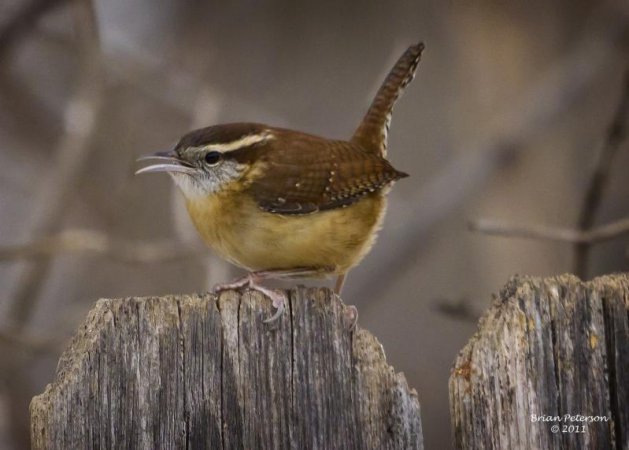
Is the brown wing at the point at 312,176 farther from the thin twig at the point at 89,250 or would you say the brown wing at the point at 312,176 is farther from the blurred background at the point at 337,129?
the blurred background at the point at 337,129

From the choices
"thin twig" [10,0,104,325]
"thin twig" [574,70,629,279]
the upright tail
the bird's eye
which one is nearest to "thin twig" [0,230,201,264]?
"thin twig" [10,0,104,325]

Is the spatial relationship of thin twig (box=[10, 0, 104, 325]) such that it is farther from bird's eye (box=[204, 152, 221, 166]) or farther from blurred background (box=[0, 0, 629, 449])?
bird's eye (box=[204, 152, 221, 166])

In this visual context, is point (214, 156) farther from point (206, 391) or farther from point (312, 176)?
point (206, 391)

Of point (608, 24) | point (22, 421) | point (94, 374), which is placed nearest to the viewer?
point (94, 374)

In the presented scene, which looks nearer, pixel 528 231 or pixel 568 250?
pixel 528 231

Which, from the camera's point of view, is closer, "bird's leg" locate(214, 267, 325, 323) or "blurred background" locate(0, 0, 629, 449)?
"bird's leg" locate(214, 267, 325, 323)

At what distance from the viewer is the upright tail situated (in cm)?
439

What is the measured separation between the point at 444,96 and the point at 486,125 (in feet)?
2.36

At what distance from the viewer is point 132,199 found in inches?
234

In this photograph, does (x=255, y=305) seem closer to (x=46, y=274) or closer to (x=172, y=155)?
(x=172, y=155)

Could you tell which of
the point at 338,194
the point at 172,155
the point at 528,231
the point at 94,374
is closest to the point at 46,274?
the point at 172,155

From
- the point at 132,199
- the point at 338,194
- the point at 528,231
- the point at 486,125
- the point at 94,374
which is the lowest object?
the point at 94,374

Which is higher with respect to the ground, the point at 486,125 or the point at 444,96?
the point at 444,96

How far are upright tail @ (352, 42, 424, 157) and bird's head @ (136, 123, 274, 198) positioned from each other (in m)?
0.58
